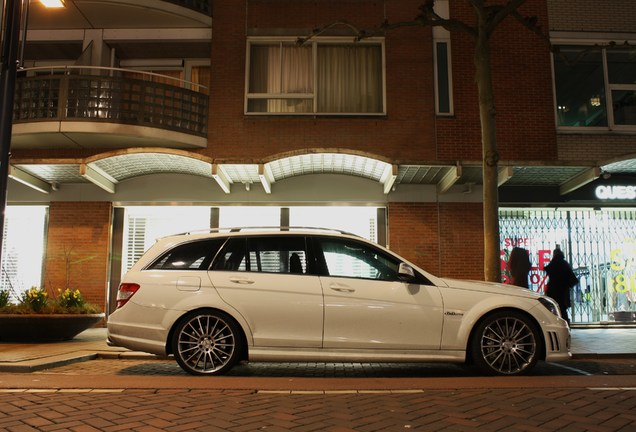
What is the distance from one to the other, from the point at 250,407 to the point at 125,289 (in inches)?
105

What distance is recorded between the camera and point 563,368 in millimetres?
7547

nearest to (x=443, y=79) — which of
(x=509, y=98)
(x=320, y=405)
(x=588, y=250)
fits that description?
(x=509, y=98)

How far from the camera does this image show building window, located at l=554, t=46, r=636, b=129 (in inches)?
535

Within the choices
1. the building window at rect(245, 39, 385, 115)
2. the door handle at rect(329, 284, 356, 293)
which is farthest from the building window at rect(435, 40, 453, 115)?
the door handle at rect(329, 284, 356, 293)

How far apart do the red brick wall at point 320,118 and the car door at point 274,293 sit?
19.9ft

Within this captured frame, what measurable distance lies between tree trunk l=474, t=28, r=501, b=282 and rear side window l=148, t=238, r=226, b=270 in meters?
4.68

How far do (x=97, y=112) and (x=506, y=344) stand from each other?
31.4 ft

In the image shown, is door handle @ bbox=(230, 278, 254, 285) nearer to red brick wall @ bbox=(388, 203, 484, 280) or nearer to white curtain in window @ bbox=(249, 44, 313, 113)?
red brick wall @ bbox=(388, 203, 484, 280)

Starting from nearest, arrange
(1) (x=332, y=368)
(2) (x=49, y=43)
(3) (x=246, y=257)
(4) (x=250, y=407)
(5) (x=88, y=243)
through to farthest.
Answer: (4) (x=250, y=407) < (3) (x=246, y=257) < (1) (x=332, y=368) < (5) (x=88, y=243) < (2) (x=49, y=43)

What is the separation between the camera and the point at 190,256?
6.92 meters

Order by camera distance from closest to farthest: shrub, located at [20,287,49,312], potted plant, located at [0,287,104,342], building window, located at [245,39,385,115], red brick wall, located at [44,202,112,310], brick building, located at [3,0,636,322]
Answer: potted plant, located at [0,287,104,342] < shrub, located at [20,287,49,312] < brick building, located at [3,0,636,322] < red brick wall, located at [44,202,112,310] < building window, located at [245,39,385,115]

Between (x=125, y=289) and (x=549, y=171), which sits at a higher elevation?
(x=549, y=171)

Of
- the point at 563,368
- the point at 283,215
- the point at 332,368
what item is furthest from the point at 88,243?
the point at 563,368

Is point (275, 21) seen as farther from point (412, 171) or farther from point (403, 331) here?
point (403, 331)
